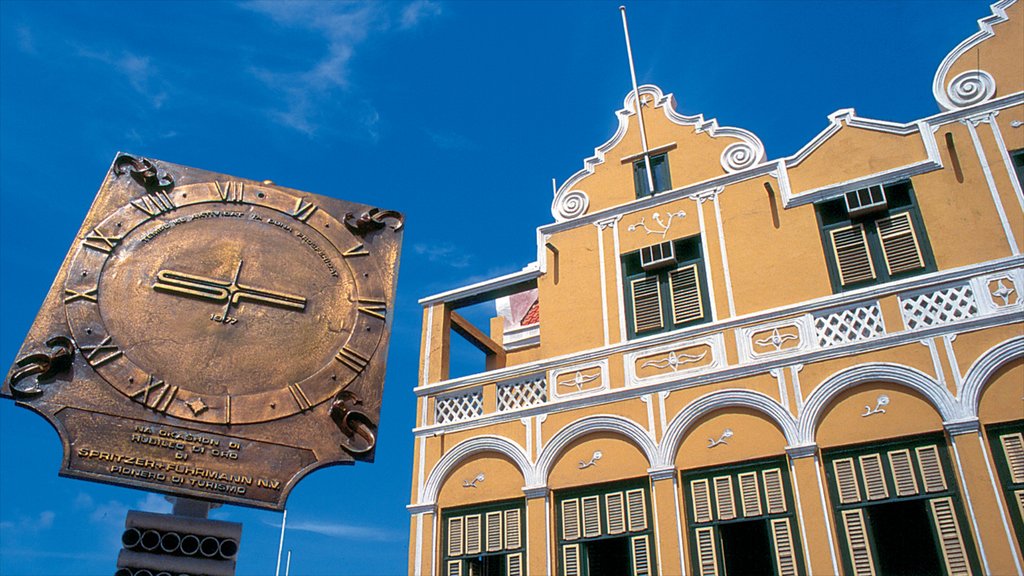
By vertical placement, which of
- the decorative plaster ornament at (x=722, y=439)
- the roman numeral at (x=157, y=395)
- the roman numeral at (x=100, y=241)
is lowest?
the roman numeral at (x=157, y=395)

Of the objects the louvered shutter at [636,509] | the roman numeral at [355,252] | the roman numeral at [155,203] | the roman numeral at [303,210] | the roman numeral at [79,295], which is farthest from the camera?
the louvered shutter at [636,509]

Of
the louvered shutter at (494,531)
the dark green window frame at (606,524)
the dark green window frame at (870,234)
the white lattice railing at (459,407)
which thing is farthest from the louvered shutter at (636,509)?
the dark green window frame at (870,234)

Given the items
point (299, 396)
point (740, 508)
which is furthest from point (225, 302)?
point (740, 508)

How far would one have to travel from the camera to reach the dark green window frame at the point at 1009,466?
10.3 metres

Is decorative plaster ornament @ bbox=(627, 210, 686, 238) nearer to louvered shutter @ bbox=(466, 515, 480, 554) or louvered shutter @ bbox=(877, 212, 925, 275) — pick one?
louvered shutter @ bbox=(877, 212, 925, 275)

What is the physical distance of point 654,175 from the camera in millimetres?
15633

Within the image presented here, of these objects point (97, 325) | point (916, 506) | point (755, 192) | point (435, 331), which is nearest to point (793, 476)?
point (916, 506)

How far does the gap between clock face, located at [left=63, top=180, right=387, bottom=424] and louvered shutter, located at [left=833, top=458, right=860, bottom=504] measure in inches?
260

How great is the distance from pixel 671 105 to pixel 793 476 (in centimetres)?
760

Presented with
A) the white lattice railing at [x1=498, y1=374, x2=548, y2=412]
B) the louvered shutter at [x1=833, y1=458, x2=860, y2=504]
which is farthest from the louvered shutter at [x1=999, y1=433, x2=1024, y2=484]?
the white lattice railing at [x1=498, y1=374, x2=548, y2=412]

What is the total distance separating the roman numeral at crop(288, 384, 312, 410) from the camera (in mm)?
9789

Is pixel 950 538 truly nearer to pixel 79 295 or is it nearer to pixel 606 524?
pixel 606 524

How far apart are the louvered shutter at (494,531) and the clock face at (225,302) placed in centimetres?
477

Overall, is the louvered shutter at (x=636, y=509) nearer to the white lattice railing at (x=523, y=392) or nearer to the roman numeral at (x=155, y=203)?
the white lattice railing at (x=523, y=392)
